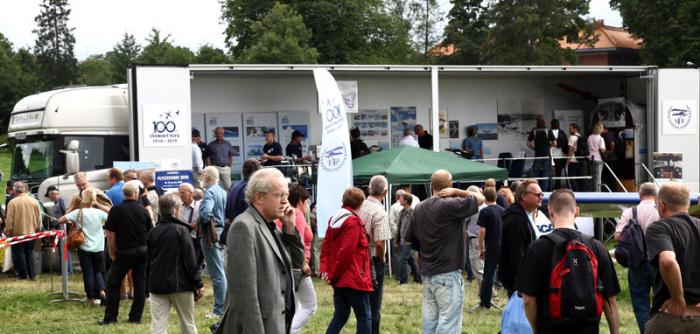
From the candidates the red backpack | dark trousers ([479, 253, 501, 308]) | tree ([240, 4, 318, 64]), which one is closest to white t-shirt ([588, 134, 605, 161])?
dark trousers ([479, 253, 501, 308])

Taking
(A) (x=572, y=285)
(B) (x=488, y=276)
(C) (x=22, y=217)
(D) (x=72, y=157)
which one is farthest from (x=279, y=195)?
(D) (x=72, y=157)

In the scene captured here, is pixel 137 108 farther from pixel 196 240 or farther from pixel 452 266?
pixel 452 266

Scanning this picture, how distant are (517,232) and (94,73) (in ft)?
263

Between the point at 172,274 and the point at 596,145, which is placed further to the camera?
the point at 596,145

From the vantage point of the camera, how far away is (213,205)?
12.2 metres

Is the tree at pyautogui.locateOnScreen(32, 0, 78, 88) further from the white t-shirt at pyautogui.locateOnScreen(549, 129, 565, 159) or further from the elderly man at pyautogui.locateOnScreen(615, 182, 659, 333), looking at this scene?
the elderly man at pyautogui.locateOnScreen(615, 182, 659, 333)

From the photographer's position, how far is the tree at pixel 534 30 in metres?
50.4

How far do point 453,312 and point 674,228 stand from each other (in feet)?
8.88

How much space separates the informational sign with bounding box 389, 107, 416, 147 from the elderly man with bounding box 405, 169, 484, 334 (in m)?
13.1

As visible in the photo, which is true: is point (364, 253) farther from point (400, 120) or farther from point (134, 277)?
point (400, 120)

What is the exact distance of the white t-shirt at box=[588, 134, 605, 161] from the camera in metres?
22.3

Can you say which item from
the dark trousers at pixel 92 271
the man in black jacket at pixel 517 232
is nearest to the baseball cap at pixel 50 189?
the dark trousers at pixel 92 271

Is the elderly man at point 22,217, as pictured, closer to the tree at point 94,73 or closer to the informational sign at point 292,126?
the informational sign at point 292,126

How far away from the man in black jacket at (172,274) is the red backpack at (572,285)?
448 centimetres
